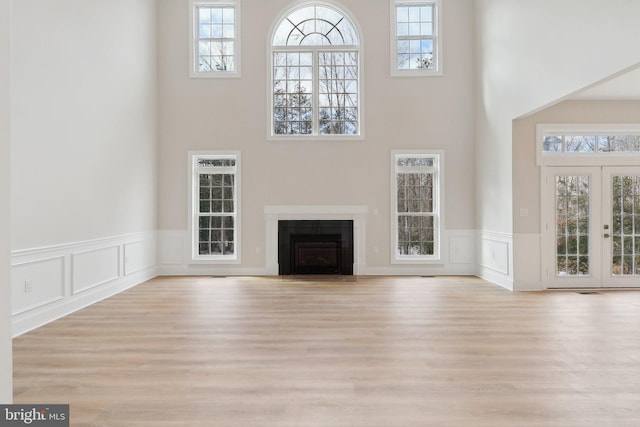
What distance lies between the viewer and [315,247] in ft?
26.8

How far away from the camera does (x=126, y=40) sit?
6879mm

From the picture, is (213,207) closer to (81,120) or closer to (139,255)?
(139,255)

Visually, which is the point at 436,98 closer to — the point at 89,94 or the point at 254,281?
the point at 254,281

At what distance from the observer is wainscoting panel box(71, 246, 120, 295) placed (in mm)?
5398

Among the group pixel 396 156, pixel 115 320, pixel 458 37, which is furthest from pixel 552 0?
pixel 115 320

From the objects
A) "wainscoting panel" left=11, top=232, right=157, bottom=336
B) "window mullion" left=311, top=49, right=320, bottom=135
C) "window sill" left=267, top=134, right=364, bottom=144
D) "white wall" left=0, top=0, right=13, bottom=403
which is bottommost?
"wainscoting panel" left=11, top=232, right=157, bottom=336

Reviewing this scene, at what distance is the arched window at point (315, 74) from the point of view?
27.4ft

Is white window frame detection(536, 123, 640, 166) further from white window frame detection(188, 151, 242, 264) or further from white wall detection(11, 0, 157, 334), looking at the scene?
white wall detection(11, 0, 157, 334)

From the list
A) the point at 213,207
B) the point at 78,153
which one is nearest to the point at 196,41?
the point at 213,207

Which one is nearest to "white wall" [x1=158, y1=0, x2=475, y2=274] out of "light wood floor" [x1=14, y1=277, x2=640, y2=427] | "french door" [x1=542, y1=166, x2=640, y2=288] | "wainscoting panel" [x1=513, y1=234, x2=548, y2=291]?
"wainscoting panel" [x1=513, y1=234, x2=548, y2=291]

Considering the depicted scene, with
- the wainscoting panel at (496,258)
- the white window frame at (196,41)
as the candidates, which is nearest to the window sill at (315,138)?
the white window frame at (196,41)

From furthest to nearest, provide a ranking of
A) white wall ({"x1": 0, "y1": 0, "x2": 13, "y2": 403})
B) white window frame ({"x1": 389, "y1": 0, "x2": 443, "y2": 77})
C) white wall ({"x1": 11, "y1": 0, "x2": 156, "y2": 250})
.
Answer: white window frame ({"x1": 389, "y1": 0, "x2": 443, "y2": 77}) < white wall ({"x1": 11, "y1": 0, "x2": 156, "y2": 250}) < white wall ({"x1": 0, "y1": 0, "x2": 13, "y2": 403})

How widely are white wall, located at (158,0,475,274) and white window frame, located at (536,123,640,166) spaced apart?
1.57m

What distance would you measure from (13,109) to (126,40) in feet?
10.4
